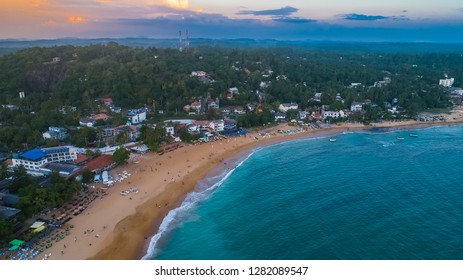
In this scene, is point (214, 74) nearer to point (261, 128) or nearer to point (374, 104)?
point (261, 128)

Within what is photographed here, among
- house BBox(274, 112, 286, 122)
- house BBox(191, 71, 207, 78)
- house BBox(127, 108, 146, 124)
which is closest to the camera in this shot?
house BBox(127, 108, 146, 124)

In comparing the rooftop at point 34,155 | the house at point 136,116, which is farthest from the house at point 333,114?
the rooftop at point 34,155

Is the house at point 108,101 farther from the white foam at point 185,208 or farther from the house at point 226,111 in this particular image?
the white foam at point 185,208

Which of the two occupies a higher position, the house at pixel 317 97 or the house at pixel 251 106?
the house at pixel 317 97

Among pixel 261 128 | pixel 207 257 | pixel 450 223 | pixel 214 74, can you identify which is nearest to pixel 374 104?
pixel 261 128

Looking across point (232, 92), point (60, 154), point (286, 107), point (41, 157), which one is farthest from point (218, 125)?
point (41, 157)

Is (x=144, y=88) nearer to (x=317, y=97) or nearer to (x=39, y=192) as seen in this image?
(x=317, y=97)

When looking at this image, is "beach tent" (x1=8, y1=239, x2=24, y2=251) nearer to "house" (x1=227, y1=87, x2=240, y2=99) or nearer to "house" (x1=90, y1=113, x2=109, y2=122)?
"house" (x1=90, y1=113, x2=109, y2=122)

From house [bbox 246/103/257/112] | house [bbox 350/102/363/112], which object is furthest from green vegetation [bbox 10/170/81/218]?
house [bbox 350/102/363/112]
